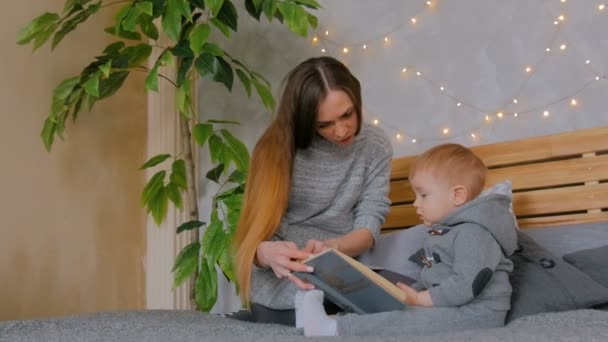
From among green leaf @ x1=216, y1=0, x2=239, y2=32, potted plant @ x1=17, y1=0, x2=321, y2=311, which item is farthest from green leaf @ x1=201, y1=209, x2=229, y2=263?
green leaf @ x1=216, y1=0, x2=239, y2=32

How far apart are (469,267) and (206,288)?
4.03 feet

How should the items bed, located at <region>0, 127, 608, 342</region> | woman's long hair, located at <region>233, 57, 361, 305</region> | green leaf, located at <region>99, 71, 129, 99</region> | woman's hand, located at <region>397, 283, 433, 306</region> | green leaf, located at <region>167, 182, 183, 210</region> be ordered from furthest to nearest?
green leaf, located at <region>167, 182, 183, 210</region>
green leaf, located at <region>99, 71, 129, 99</region>
woman's long hair, located at <region>233, 57, 361, 305</region>
woman's hand, located at <region>397, 283, 433, 306</region>
bed, located at <region>0, 127, 608, 342</region>

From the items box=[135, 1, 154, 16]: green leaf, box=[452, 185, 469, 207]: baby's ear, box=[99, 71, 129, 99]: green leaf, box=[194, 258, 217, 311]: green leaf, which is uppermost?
box=[135, 1, 154, 16]: green leaf

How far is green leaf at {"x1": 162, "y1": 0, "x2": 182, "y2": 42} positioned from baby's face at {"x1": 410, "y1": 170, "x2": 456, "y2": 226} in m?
1.04

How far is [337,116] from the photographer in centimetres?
175

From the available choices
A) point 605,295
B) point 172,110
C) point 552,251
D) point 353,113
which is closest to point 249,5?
point 172,110

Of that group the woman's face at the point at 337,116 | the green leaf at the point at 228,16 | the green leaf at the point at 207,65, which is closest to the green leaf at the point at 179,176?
the green leaf at the point at 207,65

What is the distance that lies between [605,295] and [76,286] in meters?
1.79

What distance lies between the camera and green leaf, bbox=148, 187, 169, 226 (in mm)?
2592

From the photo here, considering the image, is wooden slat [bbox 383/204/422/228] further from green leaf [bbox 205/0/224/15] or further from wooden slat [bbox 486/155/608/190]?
green leaf [bbox 205/0/224/15]

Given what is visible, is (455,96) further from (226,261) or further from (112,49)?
(112,49)

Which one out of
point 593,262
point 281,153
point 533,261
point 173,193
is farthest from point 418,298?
point 173,193

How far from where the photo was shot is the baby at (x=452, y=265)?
137cm

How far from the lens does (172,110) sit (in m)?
2.88
